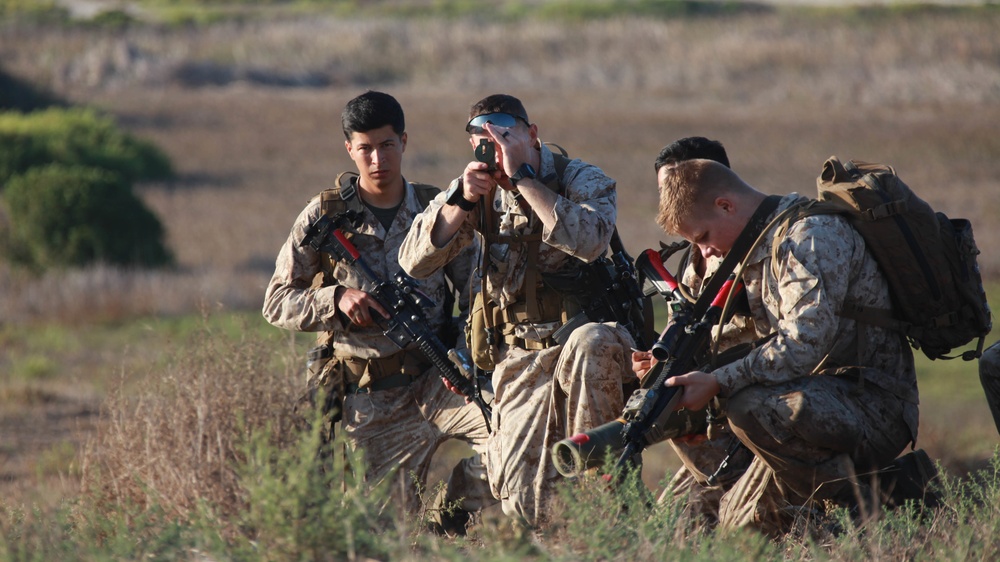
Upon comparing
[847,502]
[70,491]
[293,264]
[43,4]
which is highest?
[43,4]

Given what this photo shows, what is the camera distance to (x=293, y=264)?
5.78m

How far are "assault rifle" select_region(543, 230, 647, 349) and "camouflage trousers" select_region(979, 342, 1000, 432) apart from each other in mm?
1362

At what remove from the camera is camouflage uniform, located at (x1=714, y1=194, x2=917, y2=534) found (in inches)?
A: 171

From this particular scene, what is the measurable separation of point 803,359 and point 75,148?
74.6 ft

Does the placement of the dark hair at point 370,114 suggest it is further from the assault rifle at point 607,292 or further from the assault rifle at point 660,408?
the assault rifle at point 660,408

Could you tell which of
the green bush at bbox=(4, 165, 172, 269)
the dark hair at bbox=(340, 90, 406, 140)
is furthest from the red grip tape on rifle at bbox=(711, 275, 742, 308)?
the green bush at bbox=(4, 165, 172, 269)

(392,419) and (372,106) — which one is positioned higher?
(372,106)

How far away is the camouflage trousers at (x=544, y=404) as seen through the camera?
15.6ft

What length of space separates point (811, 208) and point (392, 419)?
7.93 ft

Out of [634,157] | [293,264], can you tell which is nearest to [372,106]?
[293,264]

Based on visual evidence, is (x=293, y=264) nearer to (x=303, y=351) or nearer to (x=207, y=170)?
(x=303, y=351)

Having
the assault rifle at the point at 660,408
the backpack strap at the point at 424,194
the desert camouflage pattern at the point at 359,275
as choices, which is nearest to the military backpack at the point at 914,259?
the assault rifle at the point at 660,408

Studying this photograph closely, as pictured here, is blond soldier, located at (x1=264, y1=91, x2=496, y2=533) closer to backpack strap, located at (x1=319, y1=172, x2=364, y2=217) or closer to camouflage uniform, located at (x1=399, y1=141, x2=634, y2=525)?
backpack strap, located at (x1=319, y1=172, x2=364, y2=217)

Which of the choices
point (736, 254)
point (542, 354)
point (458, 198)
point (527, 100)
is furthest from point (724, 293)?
point (527, 100)
